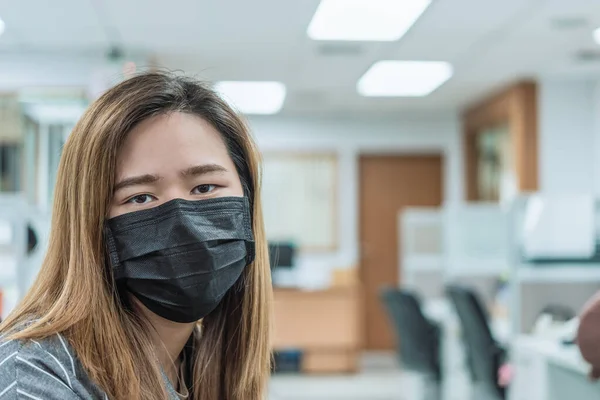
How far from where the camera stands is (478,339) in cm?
362

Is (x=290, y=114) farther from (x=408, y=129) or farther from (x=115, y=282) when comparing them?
(x=115, y=282)

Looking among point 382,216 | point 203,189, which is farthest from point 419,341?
point 203,189

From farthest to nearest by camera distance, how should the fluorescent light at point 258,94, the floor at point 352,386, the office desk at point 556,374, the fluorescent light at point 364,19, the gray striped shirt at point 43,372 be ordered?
1. the fluorescent light at point 258,94
2. the floor at point 352,386
3. the fluorescent light at point 364,19
4. the office desk at point 556,374
5. the gray striped shirt at point 43,372

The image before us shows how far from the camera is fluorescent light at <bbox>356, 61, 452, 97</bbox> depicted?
548 centimetres

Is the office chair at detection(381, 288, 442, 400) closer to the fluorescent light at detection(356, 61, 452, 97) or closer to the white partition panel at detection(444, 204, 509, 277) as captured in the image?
the white partition panel at detection(444, 204, 509, 277)

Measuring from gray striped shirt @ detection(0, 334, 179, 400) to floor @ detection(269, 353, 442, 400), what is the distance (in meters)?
3.98

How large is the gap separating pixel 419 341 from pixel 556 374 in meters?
1.80

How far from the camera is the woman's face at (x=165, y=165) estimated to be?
1010 mm

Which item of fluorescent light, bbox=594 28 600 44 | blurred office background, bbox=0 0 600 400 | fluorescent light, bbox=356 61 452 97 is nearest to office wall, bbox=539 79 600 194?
blurred office background, bbox=0 0 600 400

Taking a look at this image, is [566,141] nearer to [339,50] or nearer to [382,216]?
[339,50]

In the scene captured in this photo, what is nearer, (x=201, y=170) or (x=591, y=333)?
(x=201, y=170)

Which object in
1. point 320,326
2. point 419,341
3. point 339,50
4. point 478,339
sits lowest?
point 320,326

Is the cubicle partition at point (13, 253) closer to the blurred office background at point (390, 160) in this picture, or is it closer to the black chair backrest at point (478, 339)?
the blurred office background at point (390, 160)

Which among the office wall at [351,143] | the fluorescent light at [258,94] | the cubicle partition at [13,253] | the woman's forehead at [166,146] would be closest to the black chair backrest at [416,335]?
the fluorescent light at [258,94]
